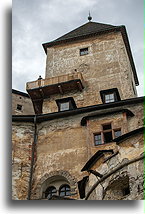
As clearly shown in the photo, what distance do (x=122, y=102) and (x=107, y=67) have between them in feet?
27.5

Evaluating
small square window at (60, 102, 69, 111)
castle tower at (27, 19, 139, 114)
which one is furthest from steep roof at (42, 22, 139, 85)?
small square window at (60, 102, 69, 111)

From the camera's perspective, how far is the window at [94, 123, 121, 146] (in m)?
18.7

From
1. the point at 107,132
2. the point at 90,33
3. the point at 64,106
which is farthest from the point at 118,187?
the point at 90,33

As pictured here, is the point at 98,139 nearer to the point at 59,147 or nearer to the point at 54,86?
the point at 59,147

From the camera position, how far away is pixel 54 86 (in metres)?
26.1

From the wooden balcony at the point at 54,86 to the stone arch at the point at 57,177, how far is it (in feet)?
28.8

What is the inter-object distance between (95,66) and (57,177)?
11.8 m

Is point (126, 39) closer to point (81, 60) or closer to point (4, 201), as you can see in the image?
point (81, 60)

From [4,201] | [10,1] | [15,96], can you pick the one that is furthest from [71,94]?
[4,201]

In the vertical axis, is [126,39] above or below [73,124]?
above

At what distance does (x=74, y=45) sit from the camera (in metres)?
30.5

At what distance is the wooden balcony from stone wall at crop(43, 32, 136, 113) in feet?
1.42

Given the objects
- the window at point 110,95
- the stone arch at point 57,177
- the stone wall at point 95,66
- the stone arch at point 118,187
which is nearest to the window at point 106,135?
the stone arch at point 57,177

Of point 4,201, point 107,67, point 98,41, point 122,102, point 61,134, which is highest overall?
point 98,41
